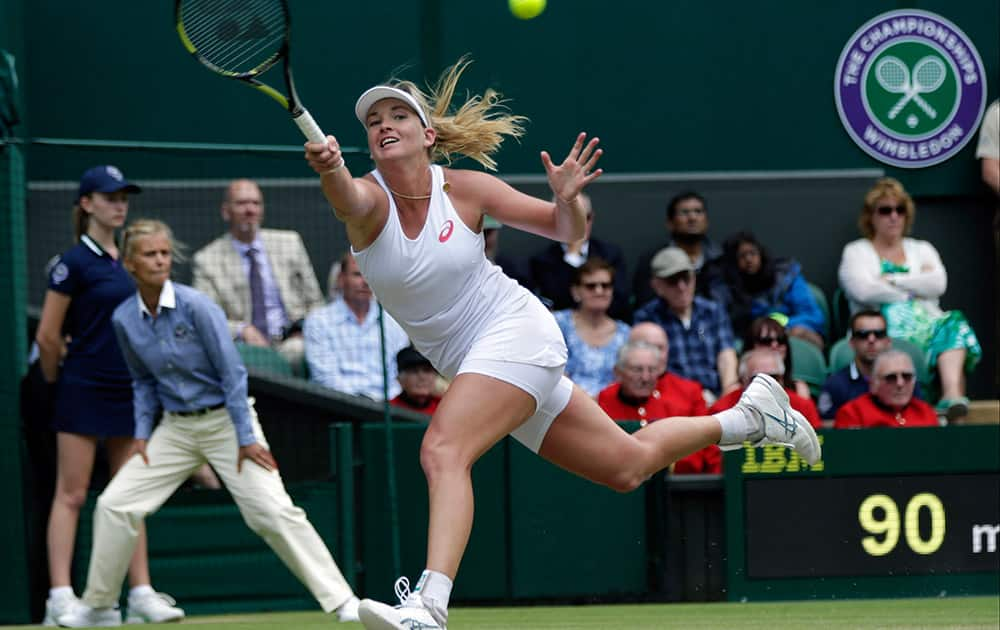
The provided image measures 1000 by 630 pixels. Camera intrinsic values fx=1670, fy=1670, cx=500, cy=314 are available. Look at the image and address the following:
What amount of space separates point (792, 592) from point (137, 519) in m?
3.11

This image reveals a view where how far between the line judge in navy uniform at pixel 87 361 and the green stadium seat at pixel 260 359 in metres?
0.76

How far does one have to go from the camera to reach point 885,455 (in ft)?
26.7

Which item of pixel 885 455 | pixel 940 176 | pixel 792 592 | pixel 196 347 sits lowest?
pixel 792 592

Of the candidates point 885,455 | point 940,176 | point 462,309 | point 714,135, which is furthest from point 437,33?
point 462,309

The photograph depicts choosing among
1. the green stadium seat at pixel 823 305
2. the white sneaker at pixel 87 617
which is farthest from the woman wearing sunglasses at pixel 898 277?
the white sneaker at pixel 87 617

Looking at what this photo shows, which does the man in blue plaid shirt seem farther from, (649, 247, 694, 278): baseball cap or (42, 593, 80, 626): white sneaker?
(42, 593, 80, 626): white sneaker

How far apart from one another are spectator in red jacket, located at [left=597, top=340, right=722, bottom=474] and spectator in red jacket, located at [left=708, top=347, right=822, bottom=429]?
0.20 meters

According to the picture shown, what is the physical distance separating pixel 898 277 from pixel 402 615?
585 centimetres

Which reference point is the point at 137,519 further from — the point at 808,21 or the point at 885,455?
the point at 808,21

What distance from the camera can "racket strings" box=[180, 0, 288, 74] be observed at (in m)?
5.46

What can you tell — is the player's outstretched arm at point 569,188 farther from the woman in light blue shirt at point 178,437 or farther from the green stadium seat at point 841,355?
the green stadium seat at point 841,355

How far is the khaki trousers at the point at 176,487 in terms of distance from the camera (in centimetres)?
728

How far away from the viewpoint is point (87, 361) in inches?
305

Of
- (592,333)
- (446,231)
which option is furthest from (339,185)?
(592,333)
